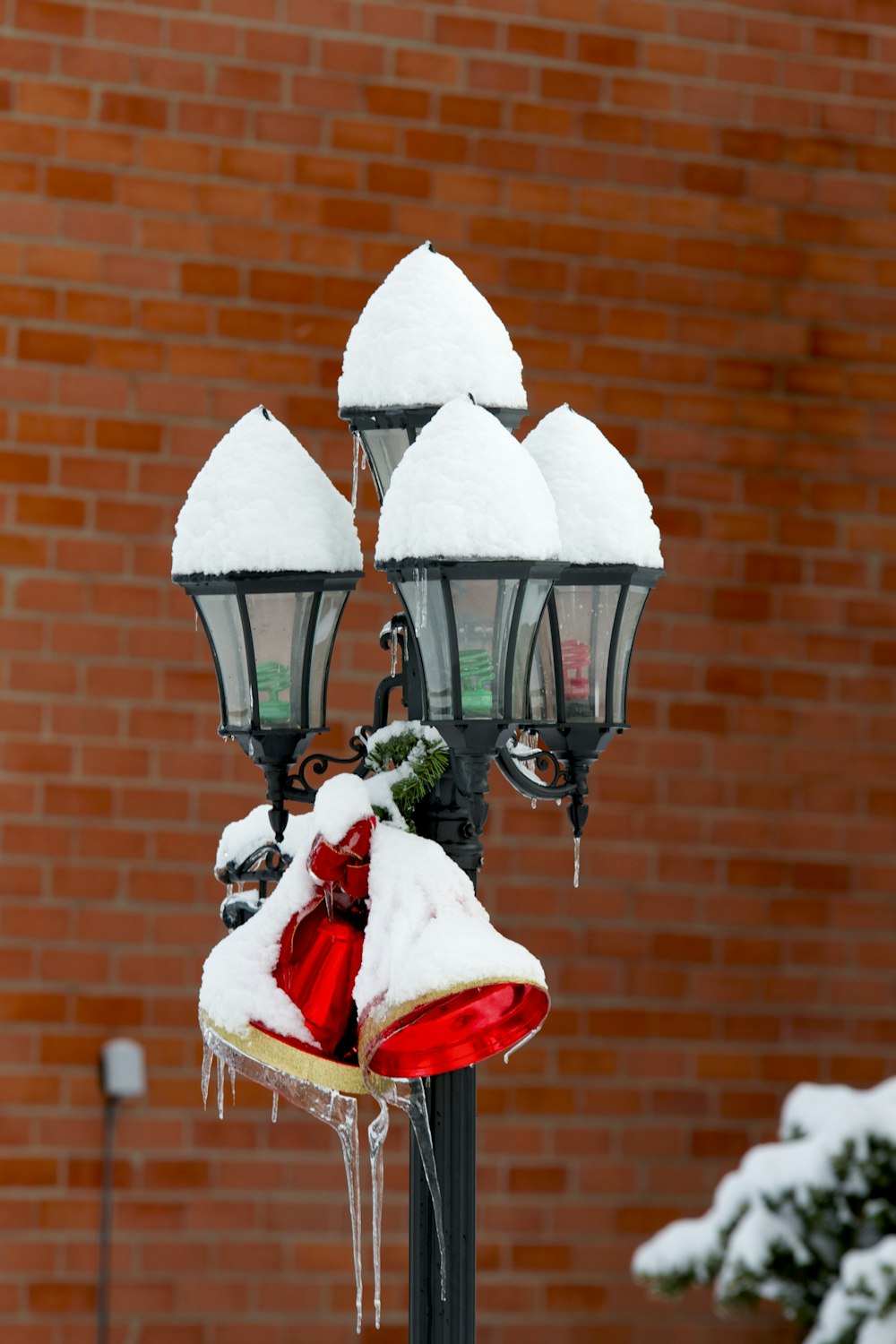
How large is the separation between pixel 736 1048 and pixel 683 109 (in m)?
2.31

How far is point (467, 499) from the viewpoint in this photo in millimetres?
1695

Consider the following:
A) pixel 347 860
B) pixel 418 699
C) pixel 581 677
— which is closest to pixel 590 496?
pixel 581 677

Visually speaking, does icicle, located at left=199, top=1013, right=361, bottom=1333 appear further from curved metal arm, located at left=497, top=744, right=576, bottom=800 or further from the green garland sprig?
curved metal arm, located at left=497, top=744, right=576, bottom=800

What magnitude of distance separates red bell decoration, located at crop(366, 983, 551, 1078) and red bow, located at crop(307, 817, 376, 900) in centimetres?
17

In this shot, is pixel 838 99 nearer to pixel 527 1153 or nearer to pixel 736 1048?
pixel 736 1048

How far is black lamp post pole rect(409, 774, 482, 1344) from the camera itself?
1.85 m

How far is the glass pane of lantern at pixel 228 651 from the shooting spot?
201 cm

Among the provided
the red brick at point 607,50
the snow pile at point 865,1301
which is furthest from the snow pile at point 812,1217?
the red brick at point 607,50

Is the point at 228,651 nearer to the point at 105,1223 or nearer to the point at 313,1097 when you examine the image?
the point at 313,1097

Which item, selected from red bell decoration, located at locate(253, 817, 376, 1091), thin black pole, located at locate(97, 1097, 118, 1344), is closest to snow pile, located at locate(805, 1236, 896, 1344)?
thin black pole, located at locate(97, 1097, 118, 1344)

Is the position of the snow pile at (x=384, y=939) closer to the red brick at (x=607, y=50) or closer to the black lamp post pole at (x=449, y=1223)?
the black lamp post pole at (x=449, y=1223)

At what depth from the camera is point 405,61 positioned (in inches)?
159

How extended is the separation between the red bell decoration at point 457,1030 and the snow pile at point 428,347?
0.68m

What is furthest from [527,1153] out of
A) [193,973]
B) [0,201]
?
[0,201]
